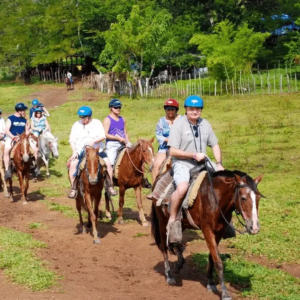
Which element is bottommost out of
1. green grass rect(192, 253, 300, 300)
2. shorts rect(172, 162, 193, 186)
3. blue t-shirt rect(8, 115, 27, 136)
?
green grass rect(192, 253, 300, 300)

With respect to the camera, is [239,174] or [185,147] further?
[185,147]

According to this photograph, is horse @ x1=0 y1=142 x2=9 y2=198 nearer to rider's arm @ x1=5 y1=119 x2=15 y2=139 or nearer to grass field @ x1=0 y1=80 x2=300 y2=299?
rider's arm @ x1=5 y1=119 x2=15 y2=139

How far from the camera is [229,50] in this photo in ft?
137

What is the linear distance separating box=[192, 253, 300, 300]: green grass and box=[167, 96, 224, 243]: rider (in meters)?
1.19

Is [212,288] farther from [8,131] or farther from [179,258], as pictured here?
[8,131]

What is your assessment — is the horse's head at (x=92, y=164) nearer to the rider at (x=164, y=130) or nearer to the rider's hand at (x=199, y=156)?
the rider at (x=164, y=130)

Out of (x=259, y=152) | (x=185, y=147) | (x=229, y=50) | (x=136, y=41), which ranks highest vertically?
(x=136, y=41)

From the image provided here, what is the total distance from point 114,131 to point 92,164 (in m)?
1.77

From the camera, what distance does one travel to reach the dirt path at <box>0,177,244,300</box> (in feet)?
25.9

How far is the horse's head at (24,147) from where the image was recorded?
15.2 metres

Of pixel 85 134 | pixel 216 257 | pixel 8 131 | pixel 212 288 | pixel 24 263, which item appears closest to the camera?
pixel 216 257

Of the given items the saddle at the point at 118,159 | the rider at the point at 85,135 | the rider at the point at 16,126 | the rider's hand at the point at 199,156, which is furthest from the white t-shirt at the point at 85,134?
the rider at the point at 16,126

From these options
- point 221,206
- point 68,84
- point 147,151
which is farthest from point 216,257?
point 68,84

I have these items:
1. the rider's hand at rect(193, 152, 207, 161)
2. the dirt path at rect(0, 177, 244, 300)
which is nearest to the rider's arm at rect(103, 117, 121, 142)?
the dirt path at rect(0, 177, 244, 300)
